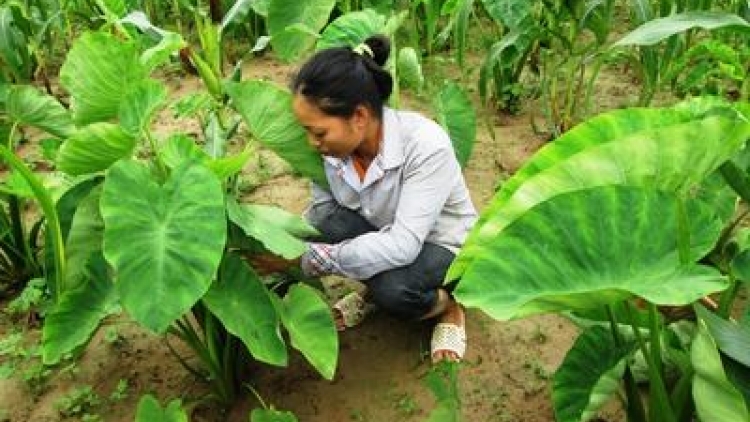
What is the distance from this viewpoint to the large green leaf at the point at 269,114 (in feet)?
5.74

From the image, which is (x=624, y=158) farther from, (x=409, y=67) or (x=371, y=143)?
(x=409, y=67)

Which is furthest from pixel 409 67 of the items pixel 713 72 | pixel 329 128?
pixel 713 72

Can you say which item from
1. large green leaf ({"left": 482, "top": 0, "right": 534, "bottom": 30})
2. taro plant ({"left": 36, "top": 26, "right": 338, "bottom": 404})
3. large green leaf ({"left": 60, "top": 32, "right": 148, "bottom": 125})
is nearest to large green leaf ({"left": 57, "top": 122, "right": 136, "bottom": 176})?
taro plant ({"left": 36, "top": 26, "right": 338, "bottom": 404})

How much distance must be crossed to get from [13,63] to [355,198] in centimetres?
166

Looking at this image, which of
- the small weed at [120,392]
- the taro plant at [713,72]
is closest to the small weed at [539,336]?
the taro plant at [713,72]

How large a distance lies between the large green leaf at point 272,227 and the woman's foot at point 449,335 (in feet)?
1.49

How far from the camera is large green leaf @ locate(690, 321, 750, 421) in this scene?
111 cm

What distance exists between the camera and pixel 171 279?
1379 mm

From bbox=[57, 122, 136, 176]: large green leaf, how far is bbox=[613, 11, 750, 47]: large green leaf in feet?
3.94

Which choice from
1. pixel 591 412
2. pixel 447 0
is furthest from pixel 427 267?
pixel 447 0

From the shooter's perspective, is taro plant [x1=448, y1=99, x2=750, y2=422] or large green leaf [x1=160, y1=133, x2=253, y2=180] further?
large green leaf [x1=160, y1=133, x2=253, y2=180]

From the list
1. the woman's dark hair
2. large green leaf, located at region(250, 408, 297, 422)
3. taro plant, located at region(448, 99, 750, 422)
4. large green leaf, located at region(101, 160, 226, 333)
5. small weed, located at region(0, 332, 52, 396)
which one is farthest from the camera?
small weed, located at region(0, 332, 52, 396)

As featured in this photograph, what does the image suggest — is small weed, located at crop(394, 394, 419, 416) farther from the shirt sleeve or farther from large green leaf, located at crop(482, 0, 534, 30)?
large green leaf, located at crop(482, 0, 534, 30)

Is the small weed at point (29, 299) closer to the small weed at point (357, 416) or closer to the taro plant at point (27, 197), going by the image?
the taro plant at point (27, 197)
